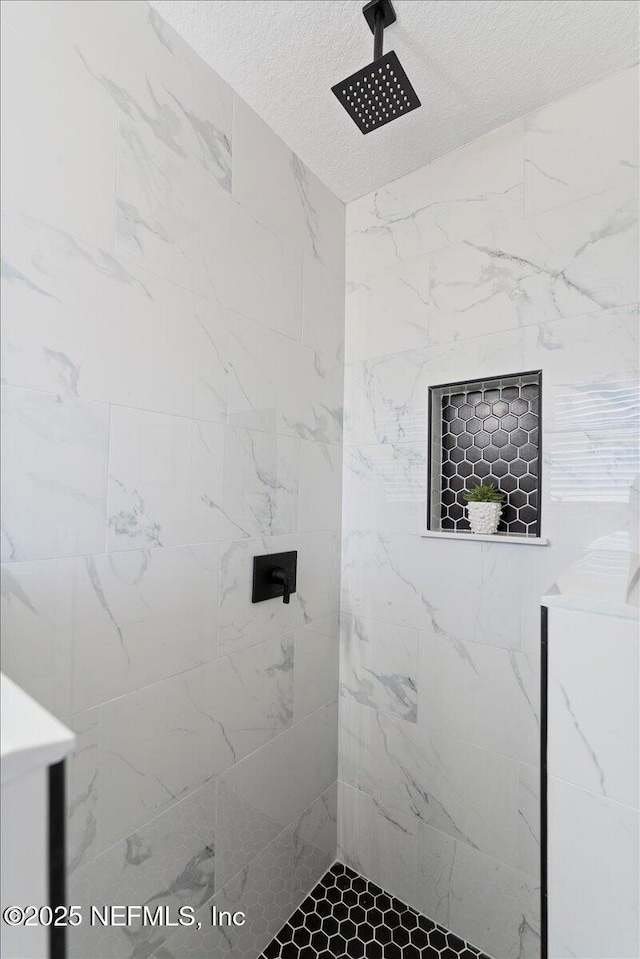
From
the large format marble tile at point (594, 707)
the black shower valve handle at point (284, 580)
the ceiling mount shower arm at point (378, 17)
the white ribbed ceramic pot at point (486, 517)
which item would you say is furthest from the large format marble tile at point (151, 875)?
the ceiling mount shower arm at point (378, 17)

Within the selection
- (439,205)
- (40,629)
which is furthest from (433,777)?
(439,205)

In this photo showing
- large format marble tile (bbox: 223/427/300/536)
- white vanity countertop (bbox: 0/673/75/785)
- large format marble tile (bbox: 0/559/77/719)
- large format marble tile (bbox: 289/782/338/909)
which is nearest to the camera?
white vanity countertop (bbox: 0/673/75/785)

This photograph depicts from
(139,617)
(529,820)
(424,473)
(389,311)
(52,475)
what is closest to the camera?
(52,475)

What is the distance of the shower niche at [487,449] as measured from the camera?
1.40 meters

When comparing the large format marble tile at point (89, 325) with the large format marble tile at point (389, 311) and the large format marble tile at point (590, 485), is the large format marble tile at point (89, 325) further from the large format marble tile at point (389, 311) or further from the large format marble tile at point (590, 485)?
the large format marble tile at point (590, 485)

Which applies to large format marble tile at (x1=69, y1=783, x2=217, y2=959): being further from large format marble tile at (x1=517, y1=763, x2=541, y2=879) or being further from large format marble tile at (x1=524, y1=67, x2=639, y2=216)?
large format marble tile at (x1=524, y1=67, x2=639, y2=216)

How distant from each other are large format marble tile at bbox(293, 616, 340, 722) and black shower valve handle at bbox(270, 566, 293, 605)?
0.20 meters

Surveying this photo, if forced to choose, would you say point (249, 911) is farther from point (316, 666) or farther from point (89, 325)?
point (89, 325)

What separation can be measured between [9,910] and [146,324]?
100 cm

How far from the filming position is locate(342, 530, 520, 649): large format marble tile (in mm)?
1375

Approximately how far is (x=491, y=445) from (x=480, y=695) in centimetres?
74

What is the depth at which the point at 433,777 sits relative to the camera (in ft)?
4.86

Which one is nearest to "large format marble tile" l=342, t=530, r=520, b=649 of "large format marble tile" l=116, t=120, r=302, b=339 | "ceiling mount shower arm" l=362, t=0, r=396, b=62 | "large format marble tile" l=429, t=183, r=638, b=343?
"large format marble tile" l=429, t=183, r=638, b=343

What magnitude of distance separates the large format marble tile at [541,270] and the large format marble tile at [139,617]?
1030 millimetres
